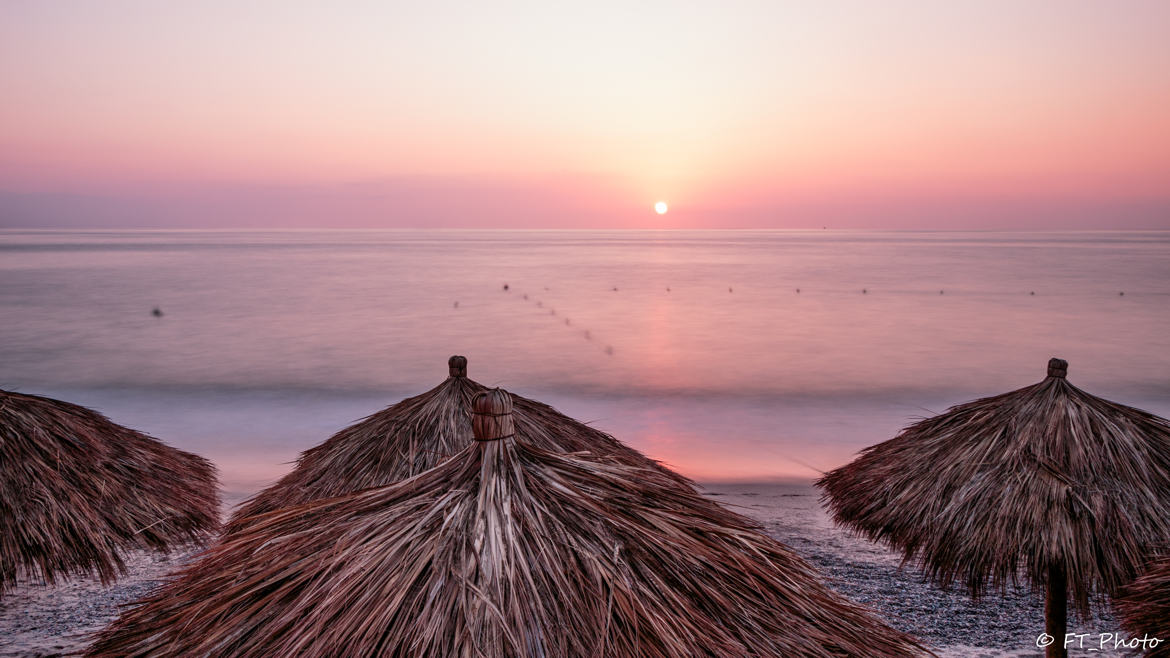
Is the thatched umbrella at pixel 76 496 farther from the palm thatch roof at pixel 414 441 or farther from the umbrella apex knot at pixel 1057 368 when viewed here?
the umbrella apex knot at pixel 1057 368

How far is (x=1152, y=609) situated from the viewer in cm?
314

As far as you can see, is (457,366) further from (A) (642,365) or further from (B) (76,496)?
(A) (642,365)

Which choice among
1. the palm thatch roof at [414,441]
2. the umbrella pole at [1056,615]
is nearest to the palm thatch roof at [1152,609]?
the umbrella pole at [1056,615]

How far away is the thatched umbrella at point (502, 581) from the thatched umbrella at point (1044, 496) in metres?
3.01

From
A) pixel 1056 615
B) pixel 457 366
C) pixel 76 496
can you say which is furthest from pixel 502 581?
pixel 1056 615

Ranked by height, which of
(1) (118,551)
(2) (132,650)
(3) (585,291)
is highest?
(3) (585,291)

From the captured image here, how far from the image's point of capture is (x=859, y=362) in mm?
25969

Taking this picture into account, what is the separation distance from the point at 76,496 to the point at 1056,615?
21.7 feet

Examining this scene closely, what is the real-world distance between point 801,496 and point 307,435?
1076 centimetres

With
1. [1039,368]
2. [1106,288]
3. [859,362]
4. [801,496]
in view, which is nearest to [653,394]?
[859,362]

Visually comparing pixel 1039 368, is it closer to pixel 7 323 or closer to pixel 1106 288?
pixel 1106 288

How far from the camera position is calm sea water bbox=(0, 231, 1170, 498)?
17.8m

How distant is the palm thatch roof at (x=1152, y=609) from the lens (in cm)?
303

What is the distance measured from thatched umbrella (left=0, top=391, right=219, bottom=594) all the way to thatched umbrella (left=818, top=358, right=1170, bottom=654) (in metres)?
4.98
